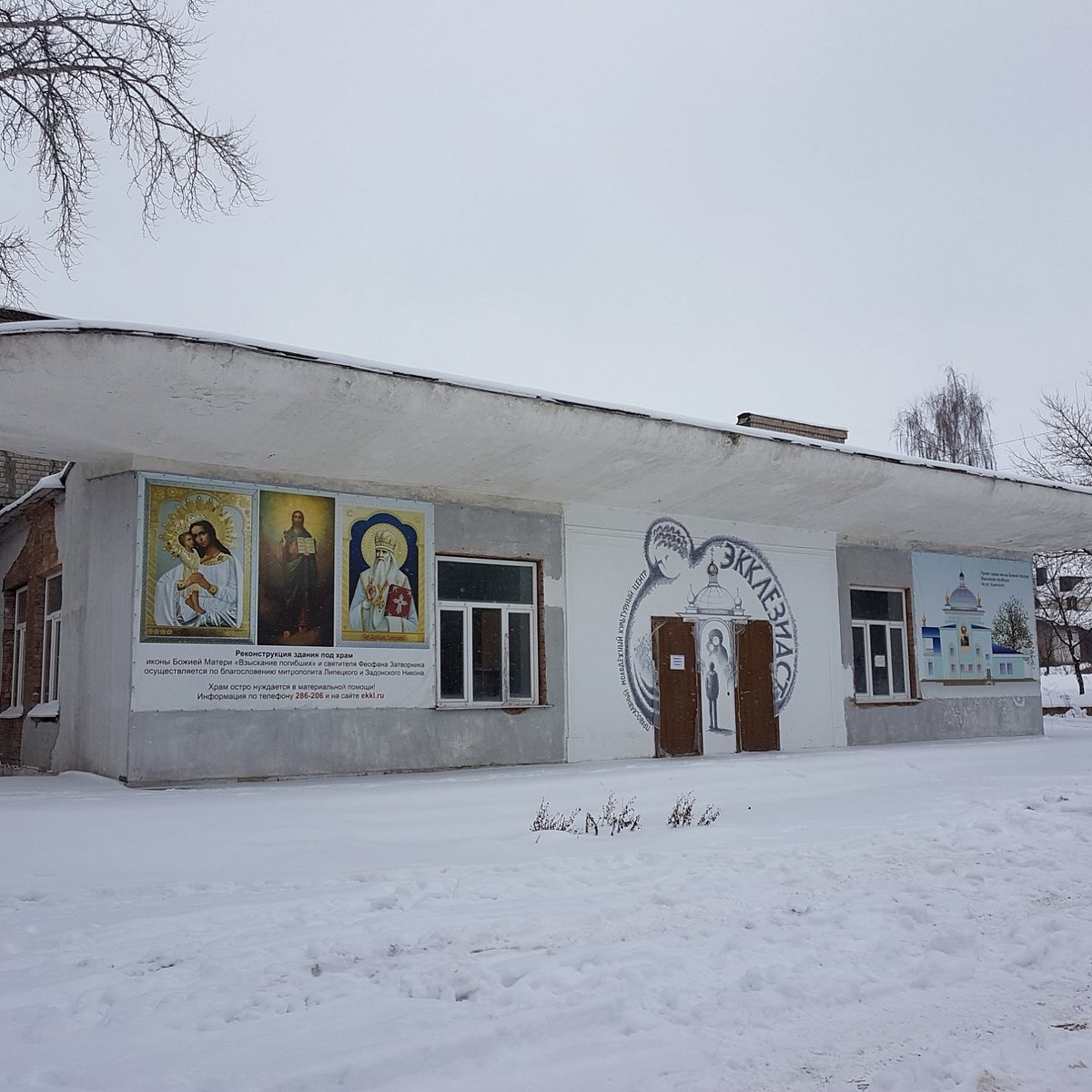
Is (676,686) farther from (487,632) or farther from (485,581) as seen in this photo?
(485,581)

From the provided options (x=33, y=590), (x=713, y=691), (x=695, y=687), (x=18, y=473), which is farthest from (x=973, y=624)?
(x=18, y=473)

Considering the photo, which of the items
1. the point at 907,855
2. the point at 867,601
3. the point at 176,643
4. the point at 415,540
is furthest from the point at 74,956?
the point at 867,601

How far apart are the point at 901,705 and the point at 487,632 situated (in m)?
7.72

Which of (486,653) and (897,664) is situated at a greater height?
(486,653)

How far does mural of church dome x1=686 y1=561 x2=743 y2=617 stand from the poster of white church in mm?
4101

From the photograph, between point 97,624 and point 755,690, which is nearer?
point 97,624

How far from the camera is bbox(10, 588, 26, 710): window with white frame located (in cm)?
1382

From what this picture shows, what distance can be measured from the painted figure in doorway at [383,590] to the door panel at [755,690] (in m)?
5.13

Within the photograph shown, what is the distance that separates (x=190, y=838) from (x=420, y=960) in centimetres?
311

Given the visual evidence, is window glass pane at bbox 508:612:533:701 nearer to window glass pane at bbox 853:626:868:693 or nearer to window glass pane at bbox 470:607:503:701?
window glass pane at bbox 470:607:503:701

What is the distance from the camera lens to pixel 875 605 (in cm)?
1656

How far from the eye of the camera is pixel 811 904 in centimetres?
491

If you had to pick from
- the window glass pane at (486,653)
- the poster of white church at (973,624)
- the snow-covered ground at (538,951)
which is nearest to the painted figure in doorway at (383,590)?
the window glass pane at (486,653)

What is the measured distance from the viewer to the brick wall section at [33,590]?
1273 centimetres
